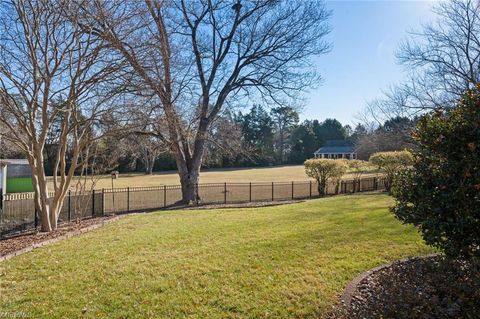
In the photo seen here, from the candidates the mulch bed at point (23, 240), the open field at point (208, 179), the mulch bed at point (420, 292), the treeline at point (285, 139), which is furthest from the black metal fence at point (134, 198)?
the treeline at point (285, 139)

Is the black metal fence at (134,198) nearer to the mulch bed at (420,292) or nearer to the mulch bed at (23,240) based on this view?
the mulch bed at (23,240)

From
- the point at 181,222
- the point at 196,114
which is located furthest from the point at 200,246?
the point at 196,114

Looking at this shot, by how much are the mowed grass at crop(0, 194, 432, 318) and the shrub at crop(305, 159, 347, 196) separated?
33.7 ft

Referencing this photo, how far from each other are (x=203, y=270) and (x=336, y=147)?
71.5m

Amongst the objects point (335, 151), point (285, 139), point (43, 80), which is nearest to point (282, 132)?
point (285, 139)

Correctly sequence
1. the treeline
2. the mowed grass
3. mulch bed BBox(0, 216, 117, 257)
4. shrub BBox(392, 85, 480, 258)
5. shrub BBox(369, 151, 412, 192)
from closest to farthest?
1. shrub BBox(392, 85, 480, 258)
2. the mowed grass
3. mulch bed BBox(0, 216, 117, 257)
4. shrub BBox(369, 151, 412, 192)
5. the treeline

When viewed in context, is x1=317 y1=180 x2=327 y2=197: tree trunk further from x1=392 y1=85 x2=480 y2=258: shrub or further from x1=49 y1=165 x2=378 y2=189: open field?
x1=392 y1=85 x2=480 y2=258: shrub

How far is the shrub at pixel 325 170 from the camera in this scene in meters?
17.9

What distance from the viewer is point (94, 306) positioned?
3.55 m

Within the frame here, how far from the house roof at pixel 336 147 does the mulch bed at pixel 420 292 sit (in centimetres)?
6783

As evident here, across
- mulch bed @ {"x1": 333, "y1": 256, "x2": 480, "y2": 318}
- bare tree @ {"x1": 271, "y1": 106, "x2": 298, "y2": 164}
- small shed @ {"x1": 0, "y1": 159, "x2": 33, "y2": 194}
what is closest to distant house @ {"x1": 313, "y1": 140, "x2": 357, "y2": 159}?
bare tree @ {"x1": 271, "y1": 106, "x2": 298, "y2": 164}

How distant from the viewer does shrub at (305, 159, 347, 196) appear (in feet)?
58.6

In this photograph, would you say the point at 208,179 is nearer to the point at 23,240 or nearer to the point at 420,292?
the point at 23,240

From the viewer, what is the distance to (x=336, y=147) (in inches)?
2849
